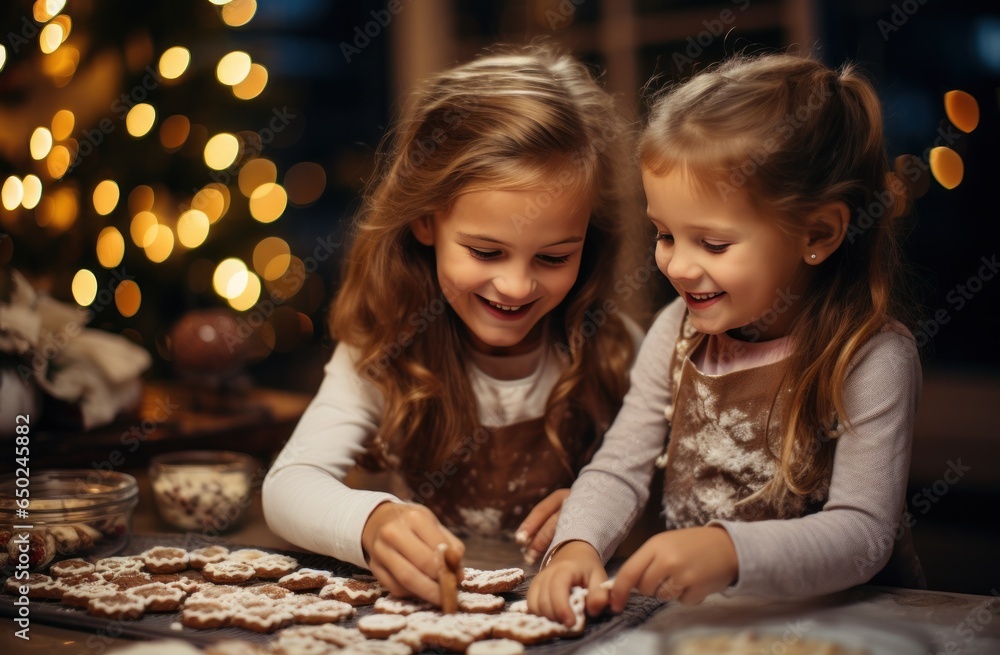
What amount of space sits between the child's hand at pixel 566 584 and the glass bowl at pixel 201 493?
654mm

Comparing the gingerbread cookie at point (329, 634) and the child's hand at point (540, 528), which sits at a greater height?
the child's hand at point (540, 528)

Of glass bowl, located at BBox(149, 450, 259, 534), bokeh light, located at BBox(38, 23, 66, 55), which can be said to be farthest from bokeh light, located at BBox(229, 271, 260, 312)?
glass bowl, located at BBox(149, 450, 259, 534)

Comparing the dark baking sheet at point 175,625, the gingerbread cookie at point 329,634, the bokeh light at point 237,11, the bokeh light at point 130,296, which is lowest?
the dark baking sheet at point 175,625

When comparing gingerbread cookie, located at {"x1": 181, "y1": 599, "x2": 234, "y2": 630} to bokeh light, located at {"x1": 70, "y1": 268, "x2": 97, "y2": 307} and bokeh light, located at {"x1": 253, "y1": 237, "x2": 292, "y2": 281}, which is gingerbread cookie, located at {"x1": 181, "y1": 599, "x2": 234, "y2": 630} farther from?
bokeh light, located at {"x1": 253, "y1": 237, "x2": 292, "y2": 281}

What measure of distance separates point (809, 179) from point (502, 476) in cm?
64

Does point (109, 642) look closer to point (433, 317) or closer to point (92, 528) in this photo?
point (92, 528)

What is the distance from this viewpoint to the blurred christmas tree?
1994 millimetres

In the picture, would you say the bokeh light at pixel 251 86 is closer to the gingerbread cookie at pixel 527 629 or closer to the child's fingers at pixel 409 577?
the child's fingers at pixel 409 577

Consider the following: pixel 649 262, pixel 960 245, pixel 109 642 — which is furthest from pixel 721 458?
pixel 960 245

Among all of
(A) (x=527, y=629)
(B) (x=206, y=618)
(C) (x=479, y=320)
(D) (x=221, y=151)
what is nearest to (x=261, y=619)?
(B) (x=206, y=618)

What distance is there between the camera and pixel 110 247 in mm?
2217

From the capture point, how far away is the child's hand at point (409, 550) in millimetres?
993

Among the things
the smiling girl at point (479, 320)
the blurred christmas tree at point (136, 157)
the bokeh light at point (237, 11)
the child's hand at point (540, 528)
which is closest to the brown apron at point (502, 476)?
the smiling girl at point (479, 320)

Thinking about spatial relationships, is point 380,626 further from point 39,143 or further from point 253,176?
point 253,176
